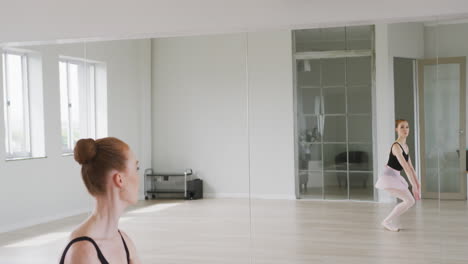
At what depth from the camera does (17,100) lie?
5578mm

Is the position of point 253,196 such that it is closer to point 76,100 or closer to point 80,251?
point 76,100

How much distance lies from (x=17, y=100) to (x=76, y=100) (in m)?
0.67

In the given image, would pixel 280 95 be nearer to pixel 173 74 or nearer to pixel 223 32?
pixel 223 32

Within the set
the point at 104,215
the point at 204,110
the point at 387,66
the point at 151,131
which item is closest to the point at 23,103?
the point at 151,131

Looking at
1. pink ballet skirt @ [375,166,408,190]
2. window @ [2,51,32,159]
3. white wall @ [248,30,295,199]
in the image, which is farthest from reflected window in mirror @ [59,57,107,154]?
pink ballet skirt @ [375,166,408,190]

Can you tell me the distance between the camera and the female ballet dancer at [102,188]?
1517 mm

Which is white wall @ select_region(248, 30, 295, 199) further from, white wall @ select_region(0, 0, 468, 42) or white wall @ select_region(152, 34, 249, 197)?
white wall @ select_region(0, 0, 468, 42)

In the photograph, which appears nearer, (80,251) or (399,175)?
(80,251)

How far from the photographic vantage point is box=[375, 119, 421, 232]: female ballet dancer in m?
4.29

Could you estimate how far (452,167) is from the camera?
4.25 m

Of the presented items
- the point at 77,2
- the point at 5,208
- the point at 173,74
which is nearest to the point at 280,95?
the point at 173,74

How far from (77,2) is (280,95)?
1981 millimetres

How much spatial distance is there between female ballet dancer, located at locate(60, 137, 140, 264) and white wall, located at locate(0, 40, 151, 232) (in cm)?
358

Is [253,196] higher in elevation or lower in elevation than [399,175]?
lower
